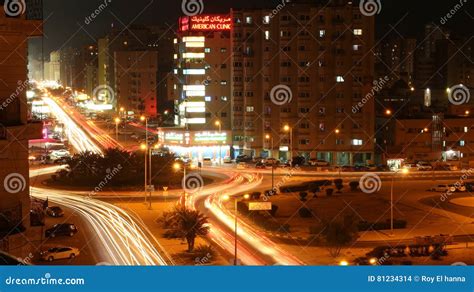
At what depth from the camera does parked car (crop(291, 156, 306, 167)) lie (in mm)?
19969

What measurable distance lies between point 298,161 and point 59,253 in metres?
12.9

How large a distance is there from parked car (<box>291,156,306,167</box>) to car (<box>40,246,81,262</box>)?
12.0 m

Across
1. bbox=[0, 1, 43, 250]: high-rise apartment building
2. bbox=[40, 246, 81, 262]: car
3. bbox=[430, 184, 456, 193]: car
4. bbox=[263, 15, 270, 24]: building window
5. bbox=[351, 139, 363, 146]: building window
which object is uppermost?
bbox=[263, 15, 270, 24]: building window

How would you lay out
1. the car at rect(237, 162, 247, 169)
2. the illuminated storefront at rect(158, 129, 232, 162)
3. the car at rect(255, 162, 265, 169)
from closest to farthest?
the car at rect(255, 162, 265, 169), the car at rect(237, 162, 247, 169), the illuminated storefront at rect(158, 129, 232, 162)

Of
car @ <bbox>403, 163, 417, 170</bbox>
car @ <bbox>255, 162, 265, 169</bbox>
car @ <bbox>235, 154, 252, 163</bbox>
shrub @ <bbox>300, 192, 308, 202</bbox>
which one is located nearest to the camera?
shrub @ <bbox>300, 192, 308, 202</bbox>

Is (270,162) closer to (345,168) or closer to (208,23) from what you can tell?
(345,168)

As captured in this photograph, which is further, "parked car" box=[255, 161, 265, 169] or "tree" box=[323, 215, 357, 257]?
"parked car" box=[255, 161, 265, 169]

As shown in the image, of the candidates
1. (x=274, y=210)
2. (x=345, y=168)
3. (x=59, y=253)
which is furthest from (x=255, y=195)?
(x=59, y=253)

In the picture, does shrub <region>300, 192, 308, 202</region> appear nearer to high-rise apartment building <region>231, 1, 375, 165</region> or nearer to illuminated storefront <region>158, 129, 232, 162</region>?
high-rise apartment building <region>231, 1, 375, 165</region>

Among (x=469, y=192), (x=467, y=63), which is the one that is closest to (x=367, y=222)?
(x=469, y=192)

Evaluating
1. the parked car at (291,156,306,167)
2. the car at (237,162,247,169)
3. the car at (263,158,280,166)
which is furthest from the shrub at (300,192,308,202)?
the parked car at (291,156,306,167)

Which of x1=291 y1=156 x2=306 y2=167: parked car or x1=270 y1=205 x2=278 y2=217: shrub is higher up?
x1=291 y1=156 x2=306 y2=167: parked car

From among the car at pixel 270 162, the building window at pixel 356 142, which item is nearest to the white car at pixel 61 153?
the car at pixel 270 162

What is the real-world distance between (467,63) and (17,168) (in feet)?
129
